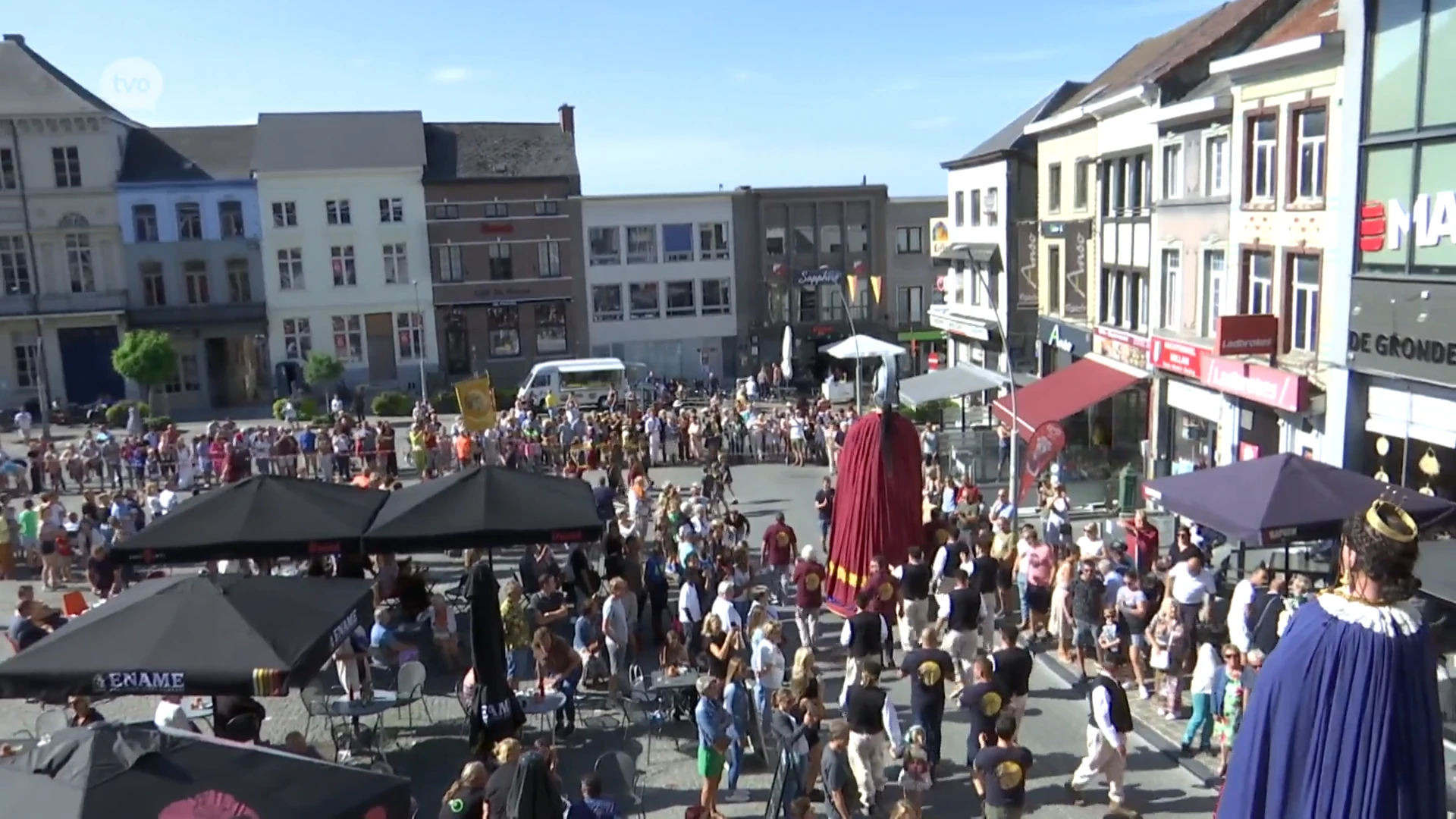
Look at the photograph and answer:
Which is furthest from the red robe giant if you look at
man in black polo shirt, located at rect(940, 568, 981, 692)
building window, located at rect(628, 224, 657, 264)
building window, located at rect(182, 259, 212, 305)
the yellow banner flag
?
building window, located at rect(182, 259, 212, 305)

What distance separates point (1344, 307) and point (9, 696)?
1657cm

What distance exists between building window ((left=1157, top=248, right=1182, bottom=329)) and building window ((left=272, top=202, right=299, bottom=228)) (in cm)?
3077

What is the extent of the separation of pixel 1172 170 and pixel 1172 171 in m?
0.04

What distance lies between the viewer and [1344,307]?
1576 centimetres

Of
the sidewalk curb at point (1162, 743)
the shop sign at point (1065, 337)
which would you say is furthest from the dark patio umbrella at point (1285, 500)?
the shop sign at point (1065, 337)

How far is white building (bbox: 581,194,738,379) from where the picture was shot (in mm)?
43250

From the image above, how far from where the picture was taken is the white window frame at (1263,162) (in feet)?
59.5

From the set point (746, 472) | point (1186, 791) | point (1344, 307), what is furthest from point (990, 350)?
point (1186, 791)

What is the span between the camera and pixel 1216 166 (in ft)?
65.8

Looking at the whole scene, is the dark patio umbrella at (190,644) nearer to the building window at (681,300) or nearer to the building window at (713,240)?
the building window at (681,300)

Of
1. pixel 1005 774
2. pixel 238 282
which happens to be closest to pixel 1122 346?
pixel 1005 774

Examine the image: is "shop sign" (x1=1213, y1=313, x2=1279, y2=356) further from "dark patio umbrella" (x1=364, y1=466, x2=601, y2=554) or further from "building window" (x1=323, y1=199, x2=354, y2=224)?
"building window" (x1=323, y1=199, x2=354, y2=224)

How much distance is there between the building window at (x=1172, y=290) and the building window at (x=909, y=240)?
79.2 ft

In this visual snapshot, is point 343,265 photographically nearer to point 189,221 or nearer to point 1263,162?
point 189,221
